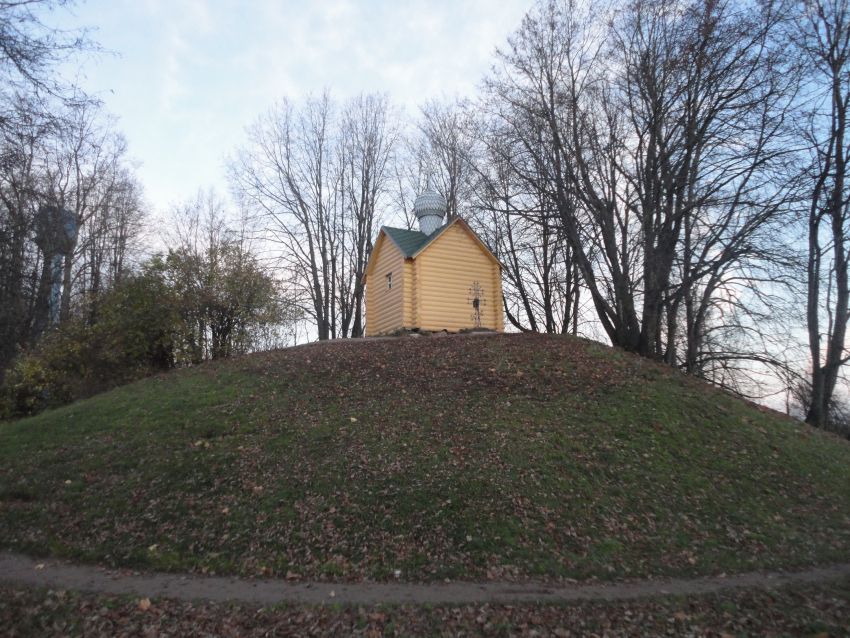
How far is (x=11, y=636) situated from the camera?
5.18m

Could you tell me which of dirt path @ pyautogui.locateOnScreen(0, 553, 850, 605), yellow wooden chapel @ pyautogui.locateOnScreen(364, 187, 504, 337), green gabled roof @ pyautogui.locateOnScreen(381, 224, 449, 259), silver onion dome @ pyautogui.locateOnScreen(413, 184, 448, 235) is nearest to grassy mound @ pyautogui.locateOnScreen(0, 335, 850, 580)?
dirt path @ pyautogui.locateOnScreen(0, 553, 850, 605)

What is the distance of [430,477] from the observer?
28.7 ft

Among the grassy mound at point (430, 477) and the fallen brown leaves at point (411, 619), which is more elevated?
the grassy mound at point (430, 477)

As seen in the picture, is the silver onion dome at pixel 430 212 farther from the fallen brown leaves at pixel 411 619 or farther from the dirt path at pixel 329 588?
the fallen brown leaves at pixel 411 619

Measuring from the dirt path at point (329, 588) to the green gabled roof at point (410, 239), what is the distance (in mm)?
13825

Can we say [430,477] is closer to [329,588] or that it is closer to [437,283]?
[329,588]

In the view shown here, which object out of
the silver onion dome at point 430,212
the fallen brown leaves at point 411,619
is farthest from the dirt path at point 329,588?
the silver onion dome at point 430,212

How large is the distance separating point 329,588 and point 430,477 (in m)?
2.77

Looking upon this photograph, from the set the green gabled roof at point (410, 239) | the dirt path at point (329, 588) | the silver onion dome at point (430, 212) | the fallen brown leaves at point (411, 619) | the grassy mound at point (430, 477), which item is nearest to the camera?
the fallen brown leaves at point (411, 619)

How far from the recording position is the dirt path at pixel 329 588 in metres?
6.10

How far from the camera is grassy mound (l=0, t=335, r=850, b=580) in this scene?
23.6 ft

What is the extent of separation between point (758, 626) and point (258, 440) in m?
8.24

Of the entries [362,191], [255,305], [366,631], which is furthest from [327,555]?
[362,191]

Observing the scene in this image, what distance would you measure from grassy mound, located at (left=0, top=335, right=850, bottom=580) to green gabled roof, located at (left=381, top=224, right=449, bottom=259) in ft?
21.1
